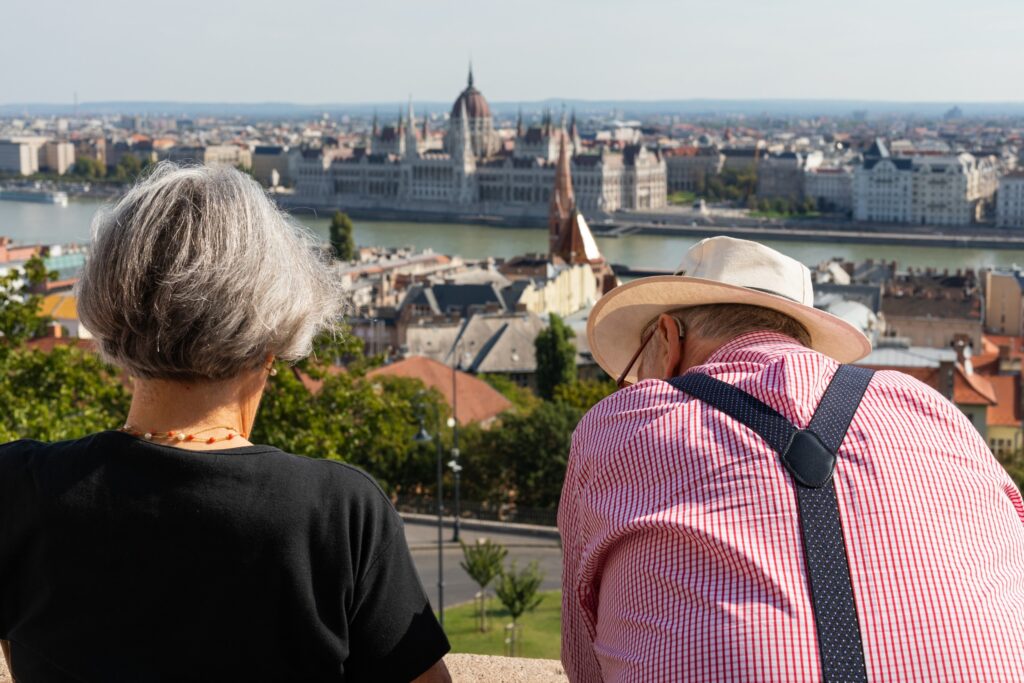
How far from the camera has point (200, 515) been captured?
729mm

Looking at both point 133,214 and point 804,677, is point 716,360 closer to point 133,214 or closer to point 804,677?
point 804,677

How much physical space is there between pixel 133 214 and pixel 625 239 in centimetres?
3126

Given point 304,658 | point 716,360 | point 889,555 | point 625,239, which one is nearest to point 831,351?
point 716,360

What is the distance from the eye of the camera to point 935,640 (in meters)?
0.64

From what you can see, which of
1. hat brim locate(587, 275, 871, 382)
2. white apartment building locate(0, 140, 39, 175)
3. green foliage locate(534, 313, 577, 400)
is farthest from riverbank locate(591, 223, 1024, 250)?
hat brim locate(587, 275, 871, 382)

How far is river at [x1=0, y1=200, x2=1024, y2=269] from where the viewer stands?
90.9ft

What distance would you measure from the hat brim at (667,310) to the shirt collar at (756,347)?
2cm

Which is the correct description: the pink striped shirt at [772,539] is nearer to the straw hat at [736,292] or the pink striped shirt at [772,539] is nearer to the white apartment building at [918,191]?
the straw hat at [736,292]

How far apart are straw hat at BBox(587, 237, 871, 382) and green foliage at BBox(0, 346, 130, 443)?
3.03 meters

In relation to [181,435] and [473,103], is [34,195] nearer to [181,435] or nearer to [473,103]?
[473,103]

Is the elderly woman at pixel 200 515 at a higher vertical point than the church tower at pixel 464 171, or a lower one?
higher

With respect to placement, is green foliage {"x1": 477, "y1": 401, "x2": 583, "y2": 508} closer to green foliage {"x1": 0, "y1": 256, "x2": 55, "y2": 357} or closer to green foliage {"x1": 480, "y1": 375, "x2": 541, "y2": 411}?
green foliage {"x1": 480, "y1": 375, "x2": 541, "y2": 411}

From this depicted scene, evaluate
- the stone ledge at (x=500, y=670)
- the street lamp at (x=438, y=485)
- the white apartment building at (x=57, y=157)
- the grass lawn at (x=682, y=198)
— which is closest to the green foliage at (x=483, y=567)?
the street lamp at (x=438, y=485)

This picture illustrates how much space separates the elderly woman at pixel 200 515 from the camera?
73 cm
